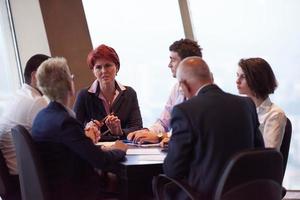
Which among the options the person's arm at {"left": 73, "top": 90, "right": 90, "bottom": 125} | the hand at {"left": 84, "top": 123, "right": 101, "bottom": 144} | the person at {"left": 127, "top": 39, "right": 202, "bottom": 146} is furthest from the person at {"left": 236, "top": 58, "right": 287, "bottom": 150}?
the person's arm at {"left": 73, "top": 90, "right": 90, "bottom": 125}

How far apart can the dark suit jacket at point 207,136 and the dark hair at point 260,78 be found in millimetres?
573

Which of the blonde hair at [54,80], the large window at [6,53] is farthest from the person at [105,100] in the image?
the large window at [6,53]

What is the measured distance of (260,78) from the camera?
2670mm

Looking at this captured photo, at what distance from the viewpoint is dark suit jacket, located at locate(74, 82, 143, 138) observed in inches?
130

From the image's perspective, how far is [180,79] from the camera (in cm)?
225

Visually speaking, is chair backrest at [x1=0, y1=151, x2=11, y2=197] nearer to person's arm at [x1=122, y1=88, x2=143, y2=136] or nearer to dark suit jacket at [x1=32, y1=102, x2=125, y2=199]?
dark suit jacket at [x1=32, y1=102, x2=125, y2=199]

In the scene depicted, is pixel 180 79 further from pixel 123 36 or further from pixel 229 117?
pixel 123 36

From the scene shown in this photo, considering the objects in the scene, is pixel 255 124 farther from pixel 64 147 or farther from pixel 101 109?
pixel 101 109

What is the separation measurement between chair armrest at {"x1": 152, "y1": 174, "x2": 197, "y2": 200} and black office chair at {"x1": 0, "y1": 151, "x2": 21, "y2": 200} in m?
0.92

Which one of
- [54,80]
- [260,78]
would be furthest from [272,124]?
[54,80]

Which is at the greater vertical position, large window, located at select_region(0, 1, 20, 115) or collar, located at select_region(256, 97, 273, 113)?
large window, located at select_region(0, 1, 20, 115)

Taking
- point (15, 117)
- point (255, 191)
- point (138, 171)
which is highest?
point (15, 117)

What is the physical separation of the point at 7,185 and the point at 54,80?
0.72m

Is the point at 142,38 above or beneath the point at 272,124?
above
